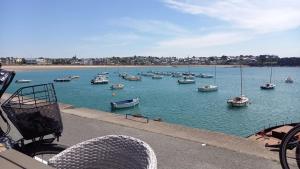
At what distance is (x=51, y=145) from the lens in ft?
12.7

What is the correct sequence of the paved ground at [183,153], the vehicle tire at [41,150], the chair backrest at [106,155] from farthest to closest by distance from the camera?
the paved ground at [183,153] → the vehicle tire at [41,150] → the chair backrest at [106,155]

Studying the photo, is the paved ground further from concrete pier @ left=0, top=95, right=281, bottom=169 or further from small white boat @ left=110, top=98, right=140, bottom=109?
small white boat @ left=110, top=98, right=140, bottom=109

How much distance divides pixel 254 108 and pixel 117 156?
180ft

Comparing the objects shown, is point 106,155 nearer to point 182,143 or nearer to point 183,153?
point 183,153

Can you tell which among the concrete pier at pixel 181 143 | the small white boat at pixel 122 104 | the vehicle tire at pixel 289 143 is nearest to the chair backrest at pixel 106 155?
the concrete pier at pixel 181 143

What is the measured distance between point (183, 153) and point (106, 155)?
428 centimetres

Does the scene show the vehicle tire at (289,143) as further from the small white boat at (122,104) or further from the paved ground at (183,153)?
the small white boat at (122,104)

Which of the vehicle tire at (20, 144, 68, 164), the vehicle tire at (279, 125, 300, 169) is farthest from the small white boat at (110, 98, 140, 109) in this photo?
the vehicle tire at (20, 144, 68, 164)

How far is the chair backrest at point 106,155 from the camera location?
2779 millimetres

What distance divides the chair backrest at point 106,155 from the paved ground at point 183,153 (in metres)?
3.39

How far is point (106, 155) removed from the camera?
9.89 feet

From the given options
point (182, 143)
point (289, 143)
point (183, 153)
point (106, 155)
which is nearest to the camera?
point (106, 155)

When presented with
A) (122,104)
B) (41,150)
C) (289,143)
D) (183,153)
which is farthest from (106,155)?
(122,104)

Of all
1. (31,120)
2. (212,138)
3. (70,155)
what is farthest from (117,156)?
(212,138)
